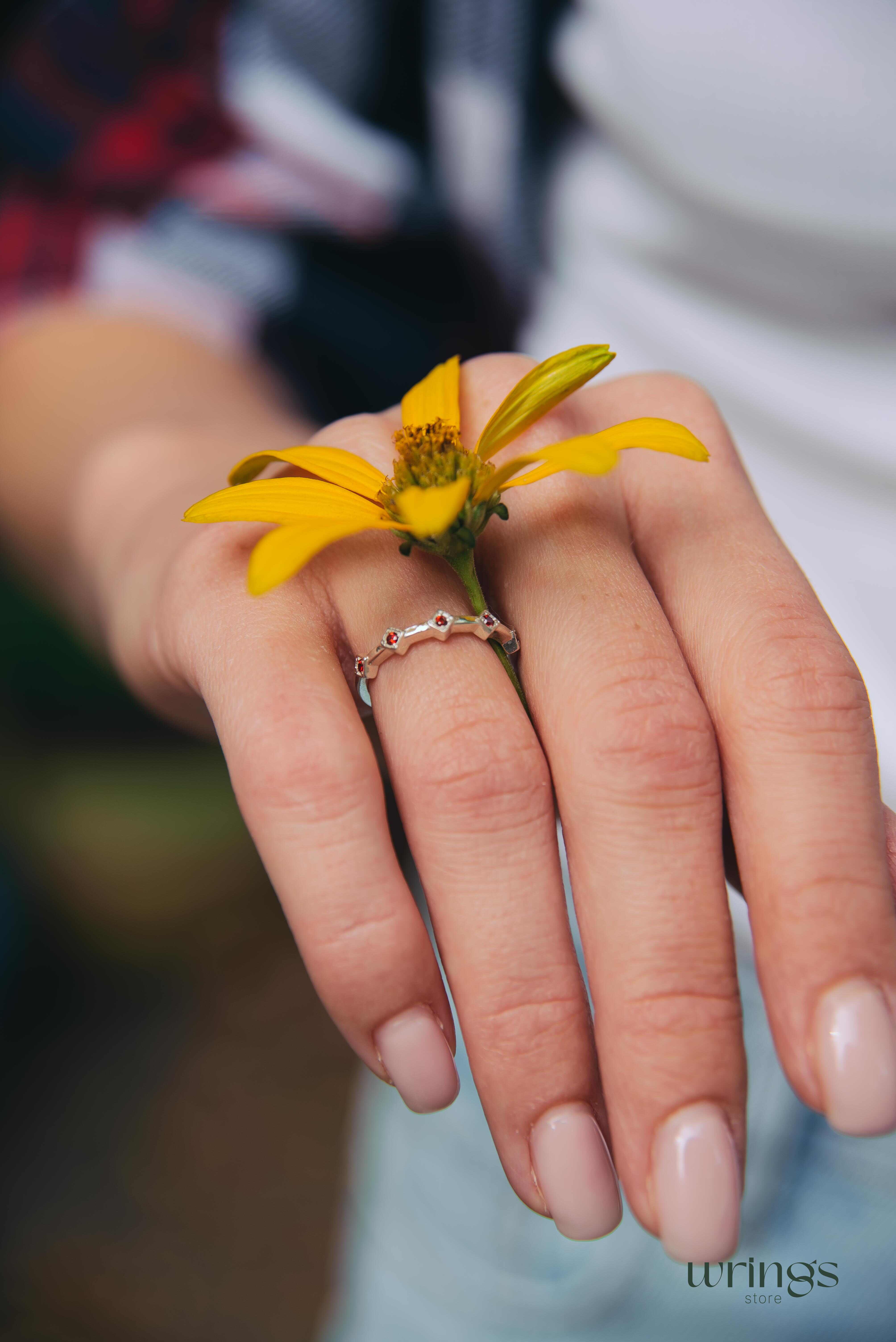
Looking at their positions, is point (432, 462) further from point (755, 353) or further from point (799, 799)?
point (755, 353)

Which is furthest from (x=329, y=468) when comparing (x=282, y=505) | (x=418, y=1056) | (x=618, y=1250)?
(x=618, y=1250)

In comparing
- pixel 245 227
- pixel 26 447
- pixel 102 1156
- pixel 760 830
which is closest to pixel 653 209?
pixel 245 227

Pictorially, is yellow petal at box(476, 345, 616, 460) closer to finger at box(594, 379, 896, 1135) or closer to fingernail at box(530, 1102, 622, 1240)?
finger at box(594, 379, 896, 1135)

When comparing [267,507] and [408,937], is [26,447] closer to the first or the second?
[267,507]

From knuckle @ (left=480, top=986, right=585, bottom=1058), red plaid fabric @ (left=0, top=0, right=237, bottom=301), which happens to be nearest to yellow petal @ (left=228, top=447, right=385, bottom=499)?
knuckle @ (left=480, top=986, right=585, bottom=1058)

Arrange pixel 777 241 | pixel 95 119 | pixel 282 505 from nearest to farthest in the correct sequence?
pixel 282 505, pixel 777 241, pixel 95 119

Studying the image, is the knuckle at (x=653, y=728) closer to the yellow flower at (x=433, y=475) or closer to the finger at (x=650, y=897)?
the finger at (x=650, y=897)

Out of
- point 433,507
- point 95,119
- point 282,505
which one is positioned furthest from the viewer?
point 95,119
